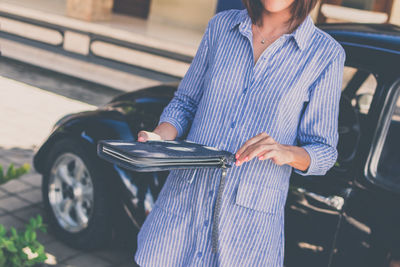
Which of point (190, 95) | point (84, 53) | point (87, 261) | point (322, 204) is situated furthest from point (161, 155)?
point (84, 53)

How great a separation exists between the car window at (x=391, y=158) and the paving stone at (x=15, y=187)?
2958 millimetres

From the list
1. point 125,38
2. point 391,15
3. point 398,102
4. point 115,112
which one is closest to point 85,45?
point 125,38

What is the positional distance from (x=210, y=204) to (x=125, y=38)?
28.4 feet

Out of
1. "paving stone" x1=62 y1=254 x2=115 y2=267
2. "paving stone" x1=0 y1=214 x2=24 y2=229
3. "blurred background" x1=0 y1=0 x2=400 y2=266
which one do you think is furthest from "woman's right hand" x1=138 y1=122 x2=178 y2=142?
"blurred background" x1=0 y1=0 x2=400 y2=266

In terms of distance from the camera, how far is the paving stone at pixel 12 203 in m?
4.06

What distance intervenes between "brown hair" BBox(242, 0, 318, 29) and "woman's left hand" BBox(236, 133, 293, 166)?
0.44 metres

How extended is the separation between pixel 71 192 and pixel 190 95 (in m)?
1.97

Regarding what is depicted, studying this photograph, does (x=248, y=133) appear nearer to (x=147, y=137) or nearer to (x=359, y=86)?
(x=147, y=137)

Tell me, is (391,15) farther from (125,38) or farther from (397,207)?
(397,207)

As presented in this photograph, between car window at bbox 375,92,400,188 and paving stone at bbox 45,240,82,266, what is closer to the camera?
car window at bbox 375,92,400,188

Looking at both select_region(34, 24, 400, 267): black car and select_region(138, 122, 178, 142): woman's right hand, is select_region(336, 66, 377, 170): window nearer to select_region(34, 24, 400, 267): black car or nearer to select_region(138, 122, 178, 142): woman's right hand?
select_region(34, 24, 400, 267): black car

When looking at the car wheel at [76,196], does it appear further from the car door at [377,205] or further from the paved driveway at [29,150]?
the car door at [377,205]

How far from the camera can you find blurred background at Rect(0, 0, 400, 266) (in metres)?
7.48

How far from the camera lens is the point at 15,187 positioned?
4426 millimetres
